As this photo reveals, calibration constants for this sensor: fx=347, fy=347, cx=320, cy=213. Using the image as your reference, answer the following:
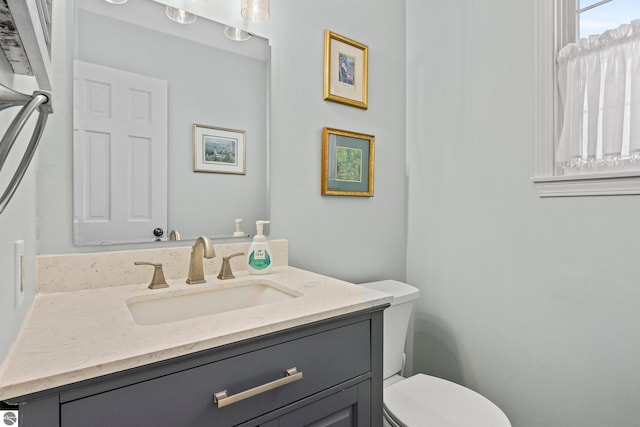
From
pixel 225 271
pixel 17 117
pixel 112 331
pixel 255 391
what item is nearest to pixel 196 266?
pixel 225 271

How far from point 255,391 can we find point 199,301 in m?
0.46

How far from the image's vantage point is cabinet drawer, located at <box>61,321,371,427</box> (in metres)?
0.59

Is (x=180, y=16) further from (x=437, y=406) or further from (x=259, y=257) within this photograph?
(x=437, y=406)

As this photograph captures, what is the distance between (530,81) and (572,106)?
20cm

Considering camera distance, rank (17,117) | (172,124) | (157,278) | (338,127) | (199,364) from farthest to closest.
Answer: (338,127) < (172,124) < (157,278) < (199,364) < (17,117)

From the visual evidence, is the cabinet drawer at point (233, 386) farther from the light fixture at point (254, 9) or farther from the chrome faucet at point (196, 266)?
the light fixture at point (254, 9)

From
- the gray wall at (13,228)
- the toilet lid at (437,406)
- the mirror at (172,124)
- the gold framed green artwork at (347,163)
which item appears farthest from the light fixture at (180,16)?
the toilet lid at (437,406)

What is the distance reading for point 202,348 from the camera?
2.15ft

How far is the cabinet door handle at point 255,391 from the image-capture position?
673 millimetres

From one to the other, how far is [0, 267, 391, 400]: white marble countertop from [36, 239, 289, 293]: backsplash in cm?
3

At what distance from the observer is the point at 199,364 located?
2.18 ft

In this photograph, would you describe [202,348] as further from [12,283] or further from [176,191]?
[176,191]

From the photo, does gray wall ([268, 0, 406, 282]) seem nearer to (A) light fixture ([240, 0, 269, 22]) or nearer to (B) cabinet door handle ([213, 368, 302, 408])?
(A) light fixture ([240, 0, 269, 22])

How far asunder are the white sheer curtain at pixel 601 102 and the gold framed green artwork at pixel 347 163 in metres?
0.79
